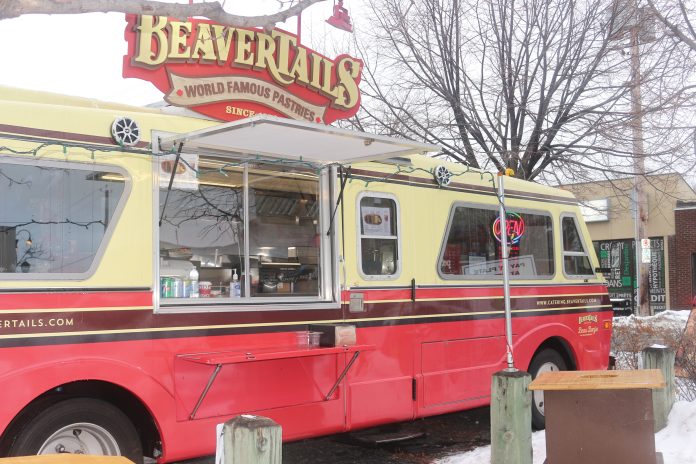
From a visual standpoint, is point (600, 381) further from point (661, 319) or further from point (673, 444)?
point (661, 319)

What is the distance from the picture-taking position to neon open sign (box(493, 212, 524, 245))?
292 inches

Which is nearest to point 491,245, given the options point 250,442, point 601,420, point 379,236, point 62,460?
point 379,236

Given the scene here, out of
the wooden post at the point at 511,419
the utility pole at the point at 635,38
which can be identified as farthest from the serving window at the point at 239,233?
the utility pole at the point at 635,38

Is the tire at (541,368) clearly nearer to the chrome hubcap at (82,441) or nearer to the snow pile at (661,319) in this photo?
the chrome hubcap at (82,441)

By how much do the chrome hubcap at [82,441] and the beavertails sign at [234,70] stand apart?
2381 millimetres

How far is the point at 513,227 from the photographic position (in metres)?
→ 7.64

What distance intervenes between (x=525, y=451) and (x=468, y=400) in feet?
6.58

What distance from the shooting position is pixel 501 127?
14.3 m

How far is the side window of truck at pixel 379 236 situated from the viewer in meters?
6.23

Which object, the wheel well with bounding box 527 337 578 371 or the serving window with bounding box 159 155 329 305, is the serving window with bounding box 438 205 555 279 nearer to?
the wheel well with bounding box 527 337 578 371

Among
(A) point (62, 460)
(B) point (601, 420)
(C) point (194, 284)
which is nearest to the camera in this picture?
(A) point (62, 460)

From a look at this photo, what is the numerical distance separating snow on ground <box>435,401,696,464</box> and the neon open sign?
2024 mm

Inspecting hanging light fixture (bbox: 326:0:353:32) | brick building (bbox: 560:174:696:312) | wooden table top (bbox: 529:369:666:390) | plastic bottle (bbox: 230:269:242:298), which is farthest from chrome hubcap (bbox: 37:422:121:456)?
brick building (bbox: 560:174:696:312)

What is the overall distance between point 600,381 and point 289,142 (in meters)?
2.73
